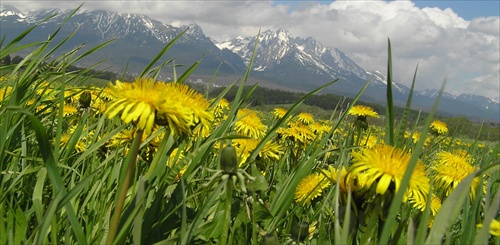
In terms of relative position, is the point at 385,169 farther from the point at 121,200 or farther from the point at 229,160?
the point at 121,200

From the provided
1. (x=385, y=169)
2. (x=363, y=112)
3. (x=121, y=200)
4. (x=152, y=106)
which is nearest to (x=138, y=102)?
(x=152, y=106)

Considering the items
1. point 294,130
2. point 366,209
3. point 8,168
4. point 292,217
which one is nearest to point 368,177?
point 366,209

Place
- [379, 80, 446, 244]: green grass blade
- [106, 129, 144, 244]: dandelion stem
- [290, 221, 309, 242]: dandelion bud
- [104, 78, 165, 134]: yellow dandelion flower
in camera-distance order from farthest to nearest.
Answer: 1. [290, 221, 309, 242]: dandelion bud
2. [104, 78, 165, 134]: yellow dandelion flower
3. [106, 129, 144, 244]: dandelion stem
4. [379, 80, 446, 244]: green grass blade

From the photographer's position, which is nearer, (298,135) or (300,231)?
(300,231)

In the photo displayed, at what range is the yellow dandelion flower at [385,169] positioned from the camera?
45.7 inches

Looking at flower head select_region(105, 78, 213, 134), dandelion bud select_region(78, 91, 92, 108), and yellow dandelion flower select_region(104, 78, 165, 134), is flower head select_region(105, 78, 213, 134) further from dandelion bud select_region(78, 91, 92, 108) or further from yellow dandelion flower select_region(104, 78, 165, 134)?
dandelion bud select_region(78, 91, 92, 108)

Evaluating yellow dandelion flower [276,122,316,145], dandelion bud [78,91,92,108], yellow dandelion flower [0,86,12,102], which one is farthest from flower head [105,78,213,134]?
yellow dandelion flower [276,122,316,145]

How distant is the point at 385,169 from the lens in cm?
118

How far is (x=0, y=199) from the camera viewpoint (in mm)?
1274

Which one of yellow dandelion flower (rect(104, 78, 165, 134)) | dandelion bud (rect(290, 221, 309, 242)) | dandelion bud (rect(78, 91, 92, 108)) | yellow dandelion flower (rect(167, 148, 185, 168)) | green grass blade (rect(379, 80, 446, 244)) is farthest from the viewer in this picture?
dandelion bud (rect(78, 91, 92, 108))

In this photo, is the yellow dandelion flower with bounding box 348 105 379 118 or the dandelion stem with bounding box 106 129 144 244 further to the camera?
the yellow dandelion flower with bounding box 348 105 379 118

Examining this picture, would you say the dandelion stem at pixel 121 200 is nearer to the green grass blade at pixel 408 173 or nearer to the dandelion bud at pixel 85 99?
the green grass blade at pixel 408 173

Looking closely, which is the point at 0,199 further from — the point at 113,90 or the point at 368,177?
the point at 368,177

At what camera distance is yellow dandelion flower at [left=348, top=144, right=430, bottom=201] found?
116cm
